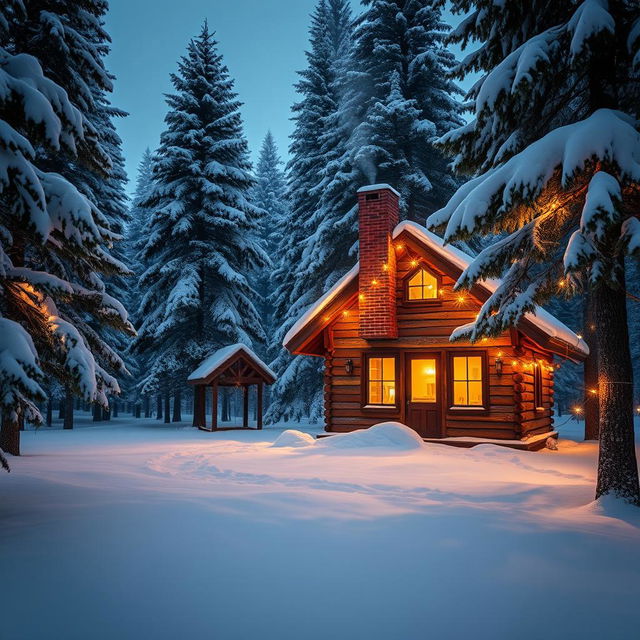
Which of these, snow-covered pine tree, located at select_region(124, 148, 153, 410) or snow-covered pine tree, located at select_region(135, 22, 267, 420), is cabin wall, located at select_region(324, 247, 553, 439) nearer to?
snow-covered pine tree, located at select_region(135, 22, 267, 420)

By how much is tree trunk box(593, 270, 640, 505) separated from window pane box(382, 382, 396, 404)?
8.46 metres

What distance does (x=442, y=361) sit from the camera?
1460 cm

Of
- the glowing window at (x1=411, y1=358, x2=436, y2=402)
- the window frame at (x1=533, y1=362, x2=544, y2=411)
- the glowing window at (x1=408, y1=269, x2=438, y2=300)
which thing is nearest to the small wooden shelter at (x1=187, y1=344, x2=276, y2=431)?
the glowing window at (x1=411, y1=358, x2=436, y2=402)

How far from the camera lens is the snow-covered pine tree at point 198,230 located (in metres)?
23.2

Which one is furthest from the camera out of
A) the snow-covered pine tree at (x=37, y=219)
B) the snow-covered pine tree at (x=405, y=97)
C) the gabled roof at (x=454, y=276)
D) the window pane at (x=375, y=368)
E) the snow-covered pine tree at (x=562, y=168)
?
the snow-covered pine tree at (x=405, y=97)

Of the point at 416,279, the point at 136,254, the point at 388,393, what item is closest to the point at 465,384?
the point at 388,393

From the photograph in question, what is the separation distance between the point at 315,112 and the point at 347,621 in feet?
86.8

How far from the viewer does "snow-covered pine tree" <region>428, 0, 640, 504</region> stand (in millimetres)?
5918

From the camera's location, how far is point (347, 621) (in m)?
3.50

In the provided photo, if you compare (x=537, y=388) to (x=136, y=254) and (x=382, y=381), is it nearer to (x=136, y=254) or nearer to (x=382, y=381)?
(x=382, y=381)

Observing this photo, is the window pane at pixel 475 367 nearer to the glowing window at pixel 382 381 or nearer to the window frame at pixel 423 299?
the window frame at pixel 423 299

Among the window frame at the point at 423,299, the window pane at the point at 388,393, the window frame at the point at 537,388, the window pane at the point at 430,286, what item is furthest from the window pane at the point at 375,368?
the window frame at the point at 537,388

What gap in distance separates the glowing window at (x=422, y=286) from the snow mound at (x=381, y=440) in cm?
401

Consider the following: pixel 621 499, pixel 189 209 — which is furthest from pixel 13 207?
pixel 189 209
